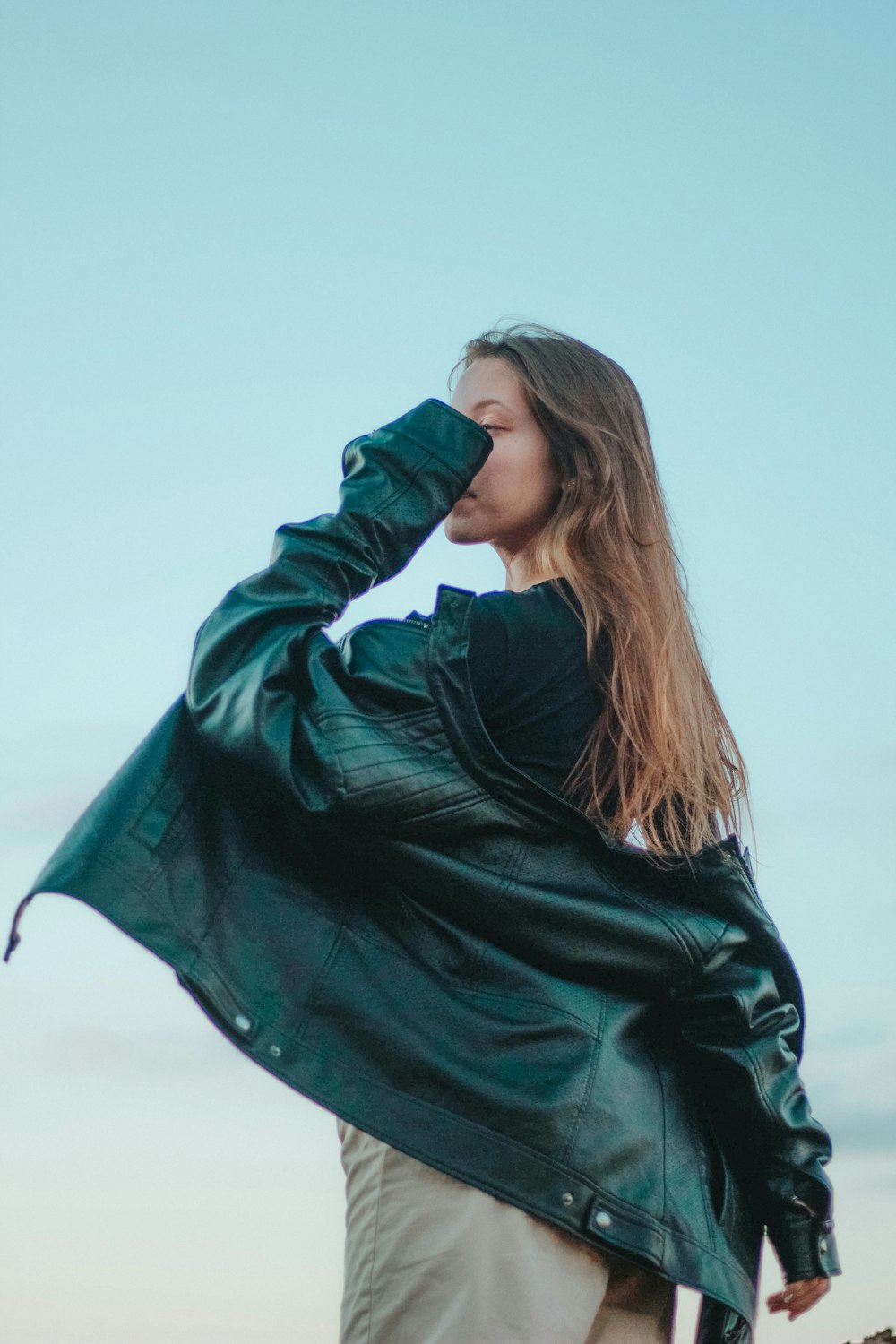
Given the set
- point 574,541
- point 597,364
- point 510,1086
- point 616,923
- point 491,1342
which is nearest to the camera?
point 491,1342

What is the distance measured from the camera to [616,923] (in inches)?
105

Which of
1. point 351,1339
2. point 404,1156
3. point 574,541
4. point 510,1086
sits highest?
point 574,541

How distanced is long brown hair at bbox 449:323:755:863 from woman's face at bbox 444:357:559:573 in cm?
3

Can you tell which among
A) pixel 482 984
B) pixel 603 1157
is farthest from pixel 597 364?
pixel 603 1157

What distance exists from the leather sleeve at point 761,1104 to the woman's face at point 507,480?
2.90ft

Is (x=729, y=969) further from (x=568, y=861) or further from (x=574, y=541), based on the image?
(x=574, y=541)

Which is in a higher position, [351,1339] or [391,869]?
[391,869]

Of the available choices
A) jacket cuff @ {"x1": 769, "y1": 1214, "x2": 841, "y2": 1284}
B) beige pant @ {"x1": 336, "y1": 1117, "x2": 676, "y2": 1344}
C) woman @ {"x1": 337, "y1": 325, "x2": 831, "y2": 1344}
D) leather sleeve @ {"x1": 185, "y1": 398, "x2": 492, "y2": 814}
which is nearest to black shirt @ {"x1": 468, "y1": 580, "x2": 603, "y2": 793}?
woman @ {"x1": 337, "y1": 325, "x2": 831, "y2": 1344}

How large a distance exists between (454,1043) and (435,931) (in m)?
0.20

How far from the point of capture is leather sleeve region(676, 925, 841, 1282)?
108 inches

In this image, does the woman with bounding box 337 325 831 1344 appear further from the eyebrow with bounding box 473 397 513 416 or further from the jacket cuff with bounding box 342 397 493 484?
the jacket cuff with bounding box 342 397 493 484

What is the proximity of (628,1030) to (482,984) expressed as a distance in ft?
0.88

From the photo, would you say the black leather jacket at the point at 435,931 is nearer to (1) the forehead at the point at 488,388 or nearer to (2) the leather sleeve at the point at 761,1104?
(2) the leather sleeve at the point at 761,1104

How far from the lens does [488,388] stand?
3.23m
